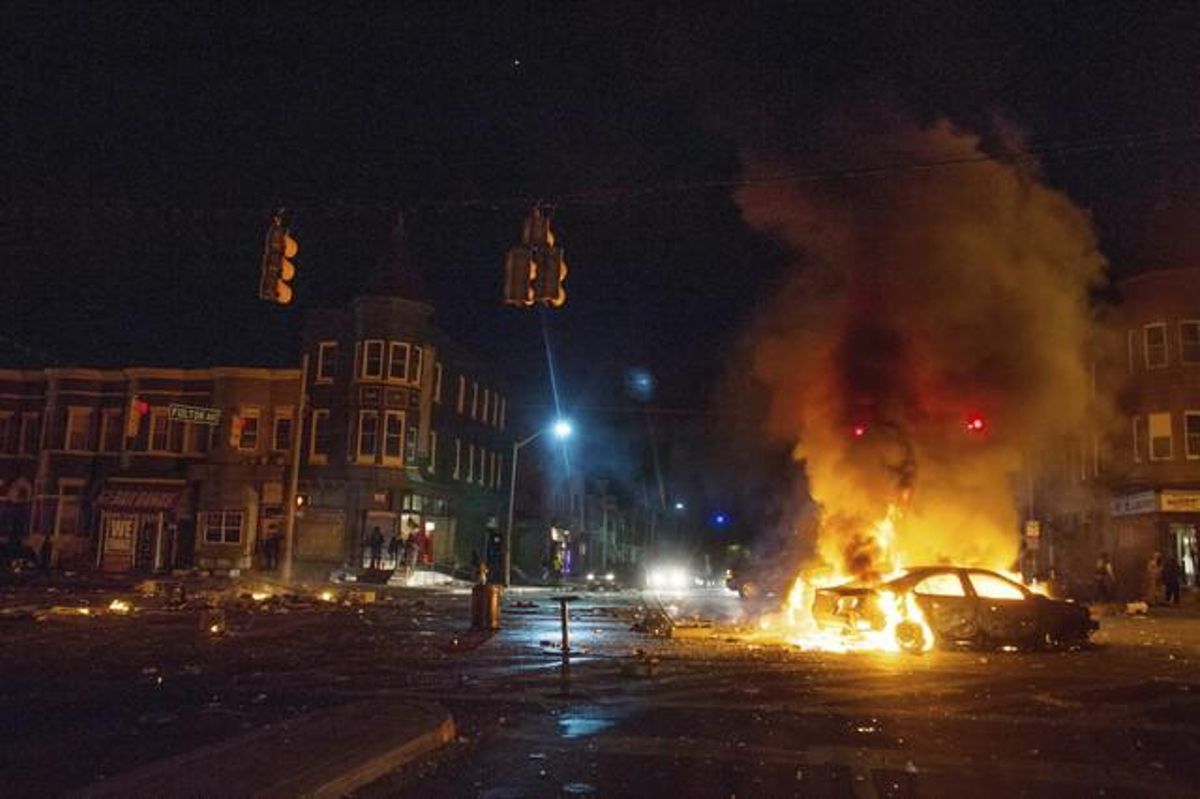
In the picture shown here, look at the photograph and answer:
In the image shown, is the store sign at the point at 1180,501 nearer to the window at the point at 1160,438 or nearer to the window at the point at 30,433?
the window at the point at 1160,438

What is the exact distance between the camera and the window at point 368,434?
42469mm

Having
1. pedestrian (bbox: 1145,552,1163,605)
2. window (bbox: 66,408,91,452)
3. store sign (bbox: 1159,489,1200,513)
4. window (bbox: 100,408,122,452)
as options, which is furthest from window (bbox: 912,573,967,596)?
window (bbox: 66,408,91,452)

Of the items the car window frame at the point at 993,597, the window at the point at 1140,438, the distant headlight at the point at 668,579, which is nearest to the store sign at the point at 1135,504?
the window at the point at 1140,438

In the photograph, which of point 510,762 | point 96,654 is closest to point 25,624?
point 96,654

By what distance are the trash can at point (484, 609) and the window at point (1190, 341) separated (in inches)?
1054

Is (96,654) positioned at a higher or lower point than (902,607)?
lower

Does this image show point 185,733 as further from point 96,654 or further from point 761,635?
point 761,635

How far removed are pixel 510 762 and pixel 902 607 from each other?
973 centimetres

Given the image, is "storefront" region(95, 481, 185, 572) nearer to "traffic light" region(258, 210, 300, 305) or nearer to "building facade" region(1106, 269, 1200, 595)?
"traffic light" region(258, 210, 300, 305)

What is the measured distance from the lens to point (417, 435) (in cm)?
4334

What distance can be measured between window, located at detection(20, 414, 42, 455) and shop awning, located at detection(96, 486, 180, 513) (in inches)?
175

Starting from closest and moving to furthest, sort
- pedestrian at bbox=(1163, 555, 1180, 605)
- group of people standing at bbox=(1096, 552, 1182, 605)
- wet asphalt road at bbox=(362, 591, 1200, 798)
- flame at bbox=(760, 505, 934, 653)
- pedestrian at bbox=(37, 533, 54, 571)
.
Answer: wet asphalt road at bbox=(362, 591, 1200, 798) → flame at bbox=(760, 505, 934, 653) → pedestrian at bbox=(1163, 555, 1180, 605) → group of people standing at bbox=(1096, 552, 1182, 605) → pedestrian at bbox=(37, 533, 54, 571)

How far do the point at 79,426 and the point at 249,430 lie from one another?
817cm

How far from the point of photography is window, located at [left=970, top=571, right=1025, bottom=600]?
51.2ft
